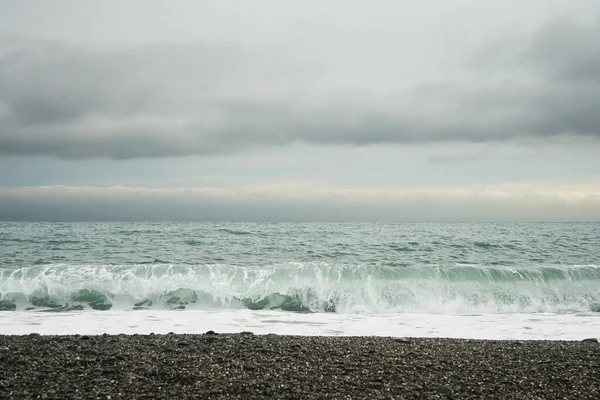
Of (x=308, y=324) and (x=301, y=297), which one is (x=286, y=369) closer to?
(x=308, y=324)

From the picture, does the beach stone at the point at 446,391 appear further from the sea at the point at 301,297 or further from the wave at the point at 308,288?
the wave at the point at 308,288

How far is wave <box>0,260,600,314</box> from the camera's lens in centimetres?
1427

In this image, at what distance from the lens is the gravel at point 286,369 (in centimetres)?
524

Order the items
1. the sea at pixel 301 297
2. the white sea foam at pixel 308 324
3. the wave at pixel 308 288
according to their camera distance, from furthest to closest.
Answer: the wave at pixel 308 288
the sea at pixel 301 297
the white sea foam at pixel 308 324

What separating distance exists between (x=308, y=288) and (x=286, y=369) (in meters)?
9.72

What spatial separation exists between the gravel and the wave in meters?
6.68

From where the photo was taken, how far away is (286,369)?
5941mm

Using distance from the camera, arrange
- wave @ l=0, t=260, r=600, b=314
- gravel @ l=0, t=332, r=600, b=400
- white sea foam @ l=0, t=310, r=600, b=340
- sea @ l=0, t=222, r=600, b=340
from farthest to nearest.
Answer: wave @ l=0, t=260, r=600, b=314 → sea @ l=0, t=222, r=600, b=340 → white sea foam @ l=0, t=310, r=600, b=340 → gravel @ l=0, t=332, r=600, b=400

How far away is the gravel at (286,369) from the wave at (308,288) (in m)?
6.68

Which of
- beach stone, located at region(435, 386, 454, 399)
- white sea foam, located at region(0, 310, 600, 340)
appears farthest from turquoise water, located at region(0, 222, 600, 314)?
beach stone, located at region(435, 386, 454, 399)

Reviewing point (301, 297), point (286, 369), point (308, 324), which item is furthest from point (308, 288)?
point (286, 369)

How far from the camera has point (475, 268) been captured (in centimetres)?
1773

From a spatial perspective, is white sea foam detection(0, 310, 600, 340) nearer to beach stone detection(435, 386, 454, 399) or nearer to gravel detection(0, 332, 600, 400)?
gravel detection(0, 332, 600, 400)

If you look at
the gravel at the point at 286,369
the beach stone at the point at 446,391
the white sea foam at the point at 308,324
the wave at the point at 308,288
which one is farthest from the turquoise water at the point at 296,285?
the beach stone at the point at 446,391
